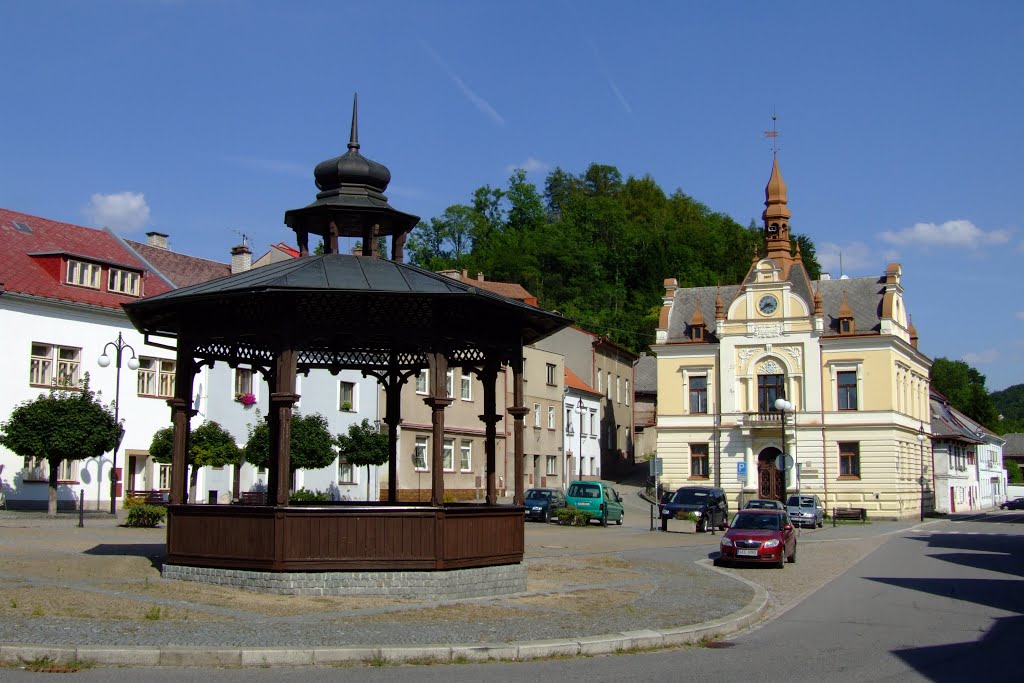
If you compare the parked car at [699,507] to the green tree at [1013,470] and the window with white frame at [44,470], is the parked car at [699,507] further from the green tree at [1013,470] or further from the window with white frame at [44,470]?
the green tree at [1013,470]

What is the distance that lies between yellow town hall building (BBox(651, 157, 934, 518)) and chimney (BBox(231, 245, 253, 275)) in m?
25.6

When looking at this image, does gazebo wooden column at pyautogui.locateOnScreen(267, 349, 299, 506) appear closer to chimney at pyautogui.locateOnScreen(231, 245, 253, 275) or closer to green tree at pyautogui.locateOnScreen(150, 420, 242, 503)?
green tree at pyautogui.locateOnScreen(150, 420, 242, 503)

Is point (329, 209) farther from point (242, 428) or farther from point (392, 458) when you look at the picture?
point (242, 428)

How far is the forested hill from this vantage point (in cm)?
9112

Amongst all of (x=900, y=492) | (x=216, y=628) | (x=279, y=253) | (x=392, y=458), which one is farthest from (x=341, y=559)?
(x=900, y=492)

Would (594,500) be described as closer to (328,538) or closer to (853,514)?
(853,514)

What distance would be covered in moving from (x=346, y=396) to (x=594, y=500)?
45.4 ft

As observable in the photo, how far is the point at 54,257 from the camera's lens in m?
43.2

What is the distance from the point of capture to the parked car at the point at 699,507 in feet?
133

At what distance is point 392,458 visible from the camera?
67.9ft

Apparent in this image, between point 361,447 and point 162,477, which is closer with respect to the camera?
point 361,447

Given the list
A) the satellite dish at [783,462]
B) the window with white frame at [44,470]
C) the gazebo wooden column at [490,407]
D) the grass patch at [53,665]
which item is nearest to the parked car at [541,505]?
the satellite dish at [783,462]

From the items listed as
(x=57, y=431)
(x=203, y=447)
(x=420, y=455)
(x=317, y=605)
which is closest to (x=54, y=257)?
(x=57, y=431)

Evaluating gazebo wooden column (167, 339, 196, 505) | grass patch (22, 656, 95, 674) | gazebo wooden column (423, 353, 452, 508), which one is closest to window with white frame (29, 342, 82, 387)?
gazebo wooden column (167, 339, 196, 505)
